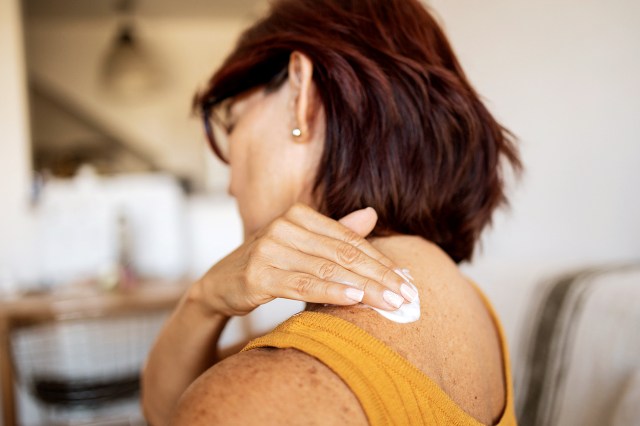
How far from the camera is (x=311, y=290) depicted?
1.87 ft

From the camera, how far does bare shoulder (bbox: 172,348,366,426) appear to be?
1.52ft

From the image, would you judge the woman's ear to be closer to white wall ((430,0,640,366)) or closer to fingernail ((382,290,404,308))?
fingernail ((382,290,404,308))

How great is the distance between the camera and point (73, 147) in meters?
6.56

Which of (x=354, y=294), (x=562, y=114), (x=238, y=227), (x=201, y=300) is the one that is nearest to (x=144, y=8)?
(x=238, y=227)

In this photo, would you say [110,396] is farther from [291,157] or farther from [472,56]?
[291,157]

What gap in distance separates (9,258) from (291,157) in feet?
9.56

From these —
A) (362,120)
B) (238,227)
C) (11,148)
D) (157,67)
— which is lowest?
(238,227)

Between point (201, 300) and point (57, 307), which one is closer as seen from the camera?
point (201, 300)

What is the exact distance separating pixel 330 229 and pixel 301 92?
20 centimetres

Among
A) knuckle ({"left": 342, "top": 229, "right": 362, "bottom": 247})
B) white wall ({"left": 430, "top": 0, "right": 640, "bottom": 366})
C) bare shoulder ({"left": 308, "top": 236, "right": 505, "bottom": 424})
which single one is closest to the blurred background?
white wall ({"left": 430, "top": 0, "right": 640, "bottom": 366})

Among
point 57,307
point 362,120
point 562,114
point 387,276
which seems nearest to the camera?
point 387,276

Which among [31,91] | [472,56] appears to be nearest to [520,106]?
[472,56]

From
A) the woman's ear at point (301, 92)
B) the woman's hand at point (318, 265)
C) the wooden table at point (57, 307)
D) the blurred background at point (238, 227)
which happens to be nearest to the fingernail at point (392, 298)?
the woman's hand at point (318, 265)

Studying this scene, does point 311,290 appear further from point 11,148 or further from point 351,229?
point 11,148
